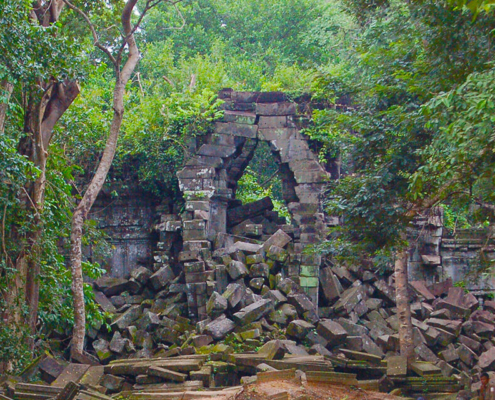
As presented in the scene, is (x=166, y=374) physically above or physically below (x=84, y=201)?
below

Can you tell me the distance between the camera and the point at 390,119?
31.1ft

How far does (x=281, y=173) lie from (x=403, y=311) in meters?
5.07

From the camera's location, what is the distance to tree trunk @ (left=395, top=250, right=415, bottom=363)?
10102 millimetres

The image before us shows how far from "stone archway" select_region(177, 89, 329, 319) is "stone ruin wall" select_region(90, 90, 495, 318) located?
0.07ft

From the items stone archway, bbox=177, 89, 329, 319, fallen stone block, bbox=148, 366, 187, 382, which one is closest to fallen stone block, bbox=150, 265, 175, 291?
stone archway, bbox=177, 89, 329, 319

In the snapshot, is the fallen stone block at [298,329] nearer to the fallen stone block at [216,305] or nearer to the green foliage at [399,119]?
the fallen stone block at [216,305]

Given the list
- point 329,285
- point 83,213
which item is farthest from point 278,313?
point 83,213

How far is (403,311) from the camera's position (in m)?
10.1

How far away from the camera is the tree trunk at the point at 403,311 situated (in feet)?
33.1

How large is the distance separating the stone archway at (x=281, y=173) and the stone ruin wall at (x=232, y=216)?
0.8 inches

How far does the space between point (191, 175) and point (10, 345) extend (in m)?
6.22

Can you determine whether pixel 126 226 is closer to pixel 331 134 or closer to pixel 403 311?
pixel 331 134

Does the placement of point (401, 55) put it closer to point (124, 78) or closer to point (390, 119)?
point (390, 119)

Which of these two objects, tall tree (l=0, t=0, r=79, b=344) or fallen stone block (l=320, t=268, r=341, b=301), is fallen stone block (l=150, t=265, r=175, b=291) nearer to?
fallen stone block (l=320, t=268, r=341, b=301)
